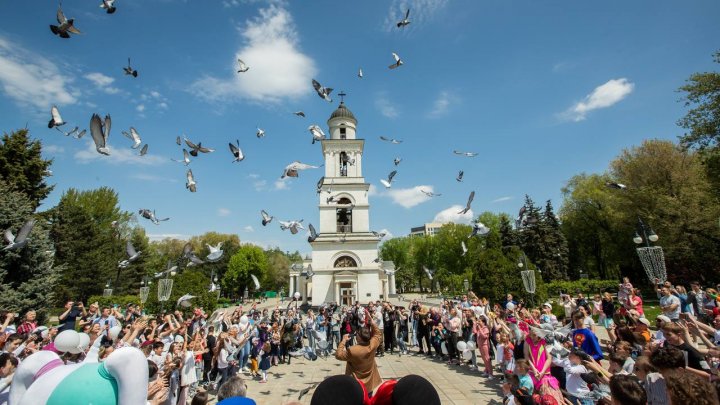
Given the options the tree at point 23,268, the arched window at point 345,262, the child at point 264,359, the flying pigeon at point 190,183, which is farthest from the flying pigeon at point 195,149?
the arched window at point 345,262

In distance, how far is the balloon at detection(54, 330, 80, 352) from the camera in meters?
2.63

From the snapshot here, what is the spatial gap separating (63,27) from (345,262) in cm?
3034

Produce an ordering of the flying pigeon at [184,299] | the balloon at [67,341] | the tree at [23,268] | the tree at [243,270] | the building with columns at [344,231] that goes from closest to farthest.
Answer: the balloon at [67,341] → the flying pigeon at [184,299] → the tree at [23,268] → the building with columns at [344,231] → the tree at [243,270]

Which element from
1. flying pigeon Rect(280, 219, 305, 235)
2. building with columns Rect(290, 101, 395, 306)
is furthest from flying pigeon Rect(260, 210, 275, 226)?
building with columns Rect(290, 101, 395, 306)

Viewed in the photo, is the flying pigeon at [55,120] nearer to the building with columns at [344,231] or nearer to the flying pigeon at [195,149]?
the flying pigeon at [195,149]

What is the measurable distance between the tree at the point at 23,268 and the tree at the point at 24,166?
4.97 m

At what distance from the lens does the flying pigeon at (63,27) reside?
6.53 m

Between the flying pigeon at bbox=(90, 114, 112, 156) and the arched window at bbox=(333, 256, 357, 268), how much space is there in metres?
28.7

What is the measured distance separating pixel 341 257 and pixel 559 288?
935 inches

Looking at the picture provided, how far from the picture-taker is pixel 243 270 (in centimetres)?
5631

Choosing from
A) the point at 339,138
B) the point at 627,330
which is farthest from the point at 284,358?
the point at 339,138

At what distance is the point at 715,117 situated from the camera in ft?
75.4

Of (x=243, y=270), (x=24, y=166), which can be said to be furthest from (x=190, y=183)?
(x=243, y=270)

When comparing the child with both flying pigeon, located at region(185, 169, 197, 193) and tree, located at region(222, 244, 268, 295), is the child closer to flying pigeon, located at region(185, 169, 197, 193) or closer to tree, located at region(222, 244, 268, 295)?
flying pigeon, located at region(185, 169, 197, 193)
